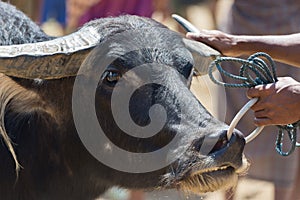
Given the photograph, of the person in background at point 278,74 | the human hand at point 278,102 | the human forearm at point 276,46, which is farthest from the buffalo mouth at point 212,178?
the person in background at point 278,74

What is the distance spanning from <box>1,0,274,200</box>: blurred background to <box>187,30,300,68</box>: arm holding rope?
0.58 metres

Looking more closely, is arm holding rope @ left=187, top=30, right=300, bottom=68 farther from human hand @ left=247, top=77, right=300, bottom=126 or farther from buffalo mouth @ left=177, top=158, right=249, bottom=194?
buffalo mouth @ left=177, top=158, right=249, bottom=194

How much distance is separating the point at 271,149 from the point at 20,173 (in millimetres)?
1770

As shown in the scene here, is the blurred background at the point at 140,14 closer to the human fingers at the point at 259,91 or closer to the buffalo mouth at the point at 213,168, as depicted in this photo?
the buffalo mouth at the point at 213,168

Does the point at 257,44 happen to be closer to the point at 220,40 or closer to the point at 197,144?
the point at 220,40

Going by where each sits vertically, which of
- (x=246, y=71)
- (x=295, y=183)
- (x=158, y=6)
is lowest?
(x=295, y=183)

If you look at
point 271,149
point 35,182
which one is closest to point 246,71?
point 35,182

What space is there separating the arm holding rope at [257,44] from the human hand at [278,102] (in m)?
0.27

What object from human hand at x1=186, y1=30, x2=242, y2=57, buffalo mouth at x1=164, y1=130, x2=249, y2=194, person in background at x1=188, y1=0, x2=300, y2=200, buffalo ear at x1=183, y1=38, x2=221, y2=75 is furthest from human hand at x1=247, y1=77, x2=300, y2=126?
person in background at x1=188, y1=0, x2=300, y2=200

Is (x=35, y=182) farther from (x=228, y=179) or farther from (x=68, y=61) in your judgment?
(x=228, y=179)

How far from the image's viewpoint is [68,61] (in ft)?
13.4

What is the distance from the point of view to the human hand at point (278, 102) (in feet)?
12.4

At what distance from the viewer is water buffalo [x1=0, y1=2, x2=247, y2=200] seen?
153 inches

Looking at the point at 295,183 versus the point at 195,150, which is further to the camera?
the point at 295,183
